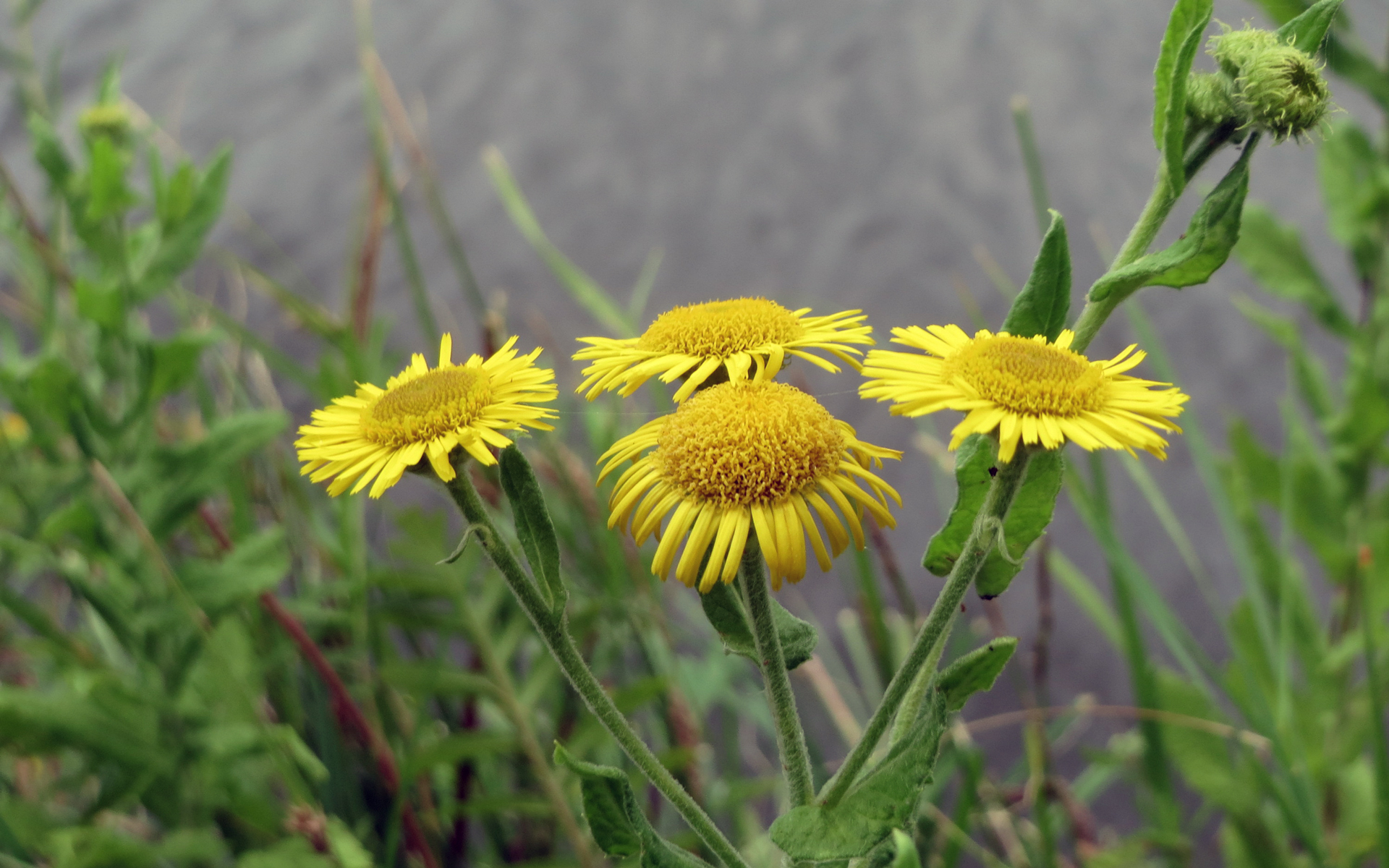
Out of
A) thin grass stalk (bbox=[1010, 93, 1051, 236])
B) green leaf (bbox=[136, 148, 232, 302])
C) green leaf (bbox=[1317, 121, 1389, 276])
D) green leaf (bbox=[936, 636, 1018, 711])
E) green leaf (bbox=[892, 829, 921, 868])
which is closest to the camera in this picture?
green leaf (bbox=[892, 829, 921, 868])

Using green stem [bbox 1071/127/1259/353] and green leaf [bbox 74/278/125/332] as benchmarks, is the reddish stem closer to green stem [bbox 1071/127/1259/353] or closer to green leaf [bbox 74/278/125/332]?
green leaf [bbox 74/278/125/332]

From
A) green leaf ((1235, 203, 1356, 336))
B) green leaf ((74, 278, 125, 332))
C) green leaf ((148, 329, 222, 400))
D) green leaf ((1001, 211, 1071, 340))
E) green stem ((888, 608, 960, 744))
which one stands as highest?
green leaf ((1235, 203, 1356, 336))

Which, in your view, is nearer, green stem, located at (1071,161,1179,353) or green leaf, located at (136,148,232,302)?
green stem, located at (1071,161,1179,353)

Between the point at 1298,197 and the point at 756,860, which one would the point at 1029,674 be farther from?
the point at 1298,197

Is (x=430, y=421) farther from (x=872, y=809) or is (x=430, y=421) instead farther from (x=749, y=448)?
(x=872, y=809)

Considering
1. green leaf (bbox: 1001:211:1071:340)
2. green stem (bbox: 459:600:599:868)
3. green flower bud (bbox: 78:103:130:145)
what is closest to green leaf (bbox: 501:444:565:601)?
green leaf (bbox: 1001:211:1071:340)

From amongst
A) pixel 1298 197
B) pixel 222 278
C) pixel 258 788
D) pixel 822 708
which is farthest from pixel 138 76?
pixel 1298 197

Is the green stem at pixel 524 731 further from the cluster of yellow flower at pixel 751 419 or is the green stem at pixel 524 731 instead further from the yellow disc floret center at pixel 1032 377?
the yellow disc floret center at pixel 1032 377
